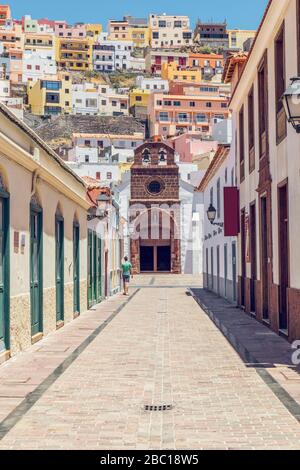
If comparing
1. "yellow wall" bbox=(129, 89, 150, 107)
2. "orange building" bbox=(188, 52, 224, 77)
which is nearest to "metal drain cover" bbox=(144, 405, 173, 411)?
"yellow wall" bbox=(129, 89, 150, 107)

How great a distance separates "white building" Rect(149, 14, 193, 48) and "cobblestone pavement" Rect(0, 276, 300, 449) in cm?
15751

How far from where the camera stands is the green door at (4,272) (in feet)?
32.1

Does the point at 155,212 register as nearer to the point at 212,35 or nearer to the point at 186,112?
the point at 186,112

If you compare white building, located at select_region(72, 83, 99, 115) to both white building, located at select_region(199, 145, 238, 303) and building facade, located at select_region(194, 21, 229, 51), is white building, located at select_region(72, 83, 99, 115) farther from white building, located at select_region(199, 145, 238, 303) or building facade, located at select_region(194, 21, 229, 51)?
white building, located at select_region(199, 145, 238, 303)

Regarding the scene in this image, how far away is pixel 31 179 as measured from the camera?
38.3ft

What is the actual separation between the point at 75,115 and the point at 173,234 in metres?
55.5

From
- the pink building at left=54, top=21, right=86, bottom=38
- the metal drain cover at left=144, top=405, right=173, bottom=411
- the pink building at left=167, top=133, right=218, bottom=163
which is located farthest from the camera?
the pink building at left=54, top=21, right=86, bottom=38

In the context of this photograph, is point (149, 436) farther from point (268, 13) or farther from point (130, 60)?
point (130, 60)

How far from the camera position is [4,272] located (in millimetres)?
9883

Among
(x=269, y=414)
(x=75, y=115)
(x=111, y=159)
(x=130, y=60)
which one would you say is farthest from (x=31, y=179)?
(x=130, y=60)

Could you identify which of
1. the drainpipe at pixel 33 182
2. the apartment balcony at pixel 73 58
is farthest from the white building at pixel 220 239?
the apartment balcony at pixel 73 58

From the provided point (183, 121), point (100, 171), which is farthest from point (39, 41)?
point (100, 171)

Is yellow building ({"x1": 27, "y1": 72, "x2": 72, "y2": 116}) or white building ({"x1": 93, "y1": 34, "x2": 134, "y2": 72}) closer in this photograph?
yellow building ({"x1": 27, "y1": 72, "x2": 72, "y2": 116})

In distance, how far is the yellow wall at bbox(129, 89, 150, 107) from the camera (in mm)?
118875
